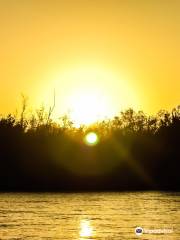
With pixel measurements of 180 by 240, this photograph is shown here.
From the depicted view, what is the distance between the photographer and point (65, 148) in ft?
350

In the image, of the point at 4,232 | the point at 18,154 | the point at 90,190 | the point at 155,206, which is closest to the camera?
the point at 4,232

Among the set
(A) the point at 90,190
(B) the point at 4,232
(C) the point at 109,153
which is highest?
(C) the point at 109,153

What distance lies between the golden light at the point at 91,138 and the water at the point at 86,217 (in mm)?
35145

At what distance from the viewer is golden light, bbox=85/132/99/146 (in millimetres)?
109488

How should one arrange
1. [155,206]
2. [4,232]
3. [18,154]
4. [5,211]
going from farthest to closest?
[18,154] → [155,206] → [5,211] → [4,232]

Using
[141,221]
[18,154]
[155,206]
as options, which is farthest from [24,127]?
[141,221]

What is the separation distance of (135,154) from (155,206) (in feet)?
146

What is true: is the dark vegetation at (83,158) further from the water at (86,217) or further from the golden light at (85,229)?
the golden light at (85,229)

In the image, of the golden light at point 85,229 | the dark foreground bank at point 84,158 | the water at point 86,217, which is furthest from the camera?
the dark foreground bank at point 84,158

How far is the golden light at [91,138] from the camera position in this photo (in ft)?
359

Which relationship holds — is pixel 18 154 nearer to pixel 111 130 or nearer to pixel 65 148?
pixel 65 148

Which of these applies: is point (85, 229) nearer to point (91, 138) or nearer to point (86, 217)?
point (86, 217)

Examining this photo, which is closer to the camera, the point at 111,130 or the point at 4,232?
the point at 4,232

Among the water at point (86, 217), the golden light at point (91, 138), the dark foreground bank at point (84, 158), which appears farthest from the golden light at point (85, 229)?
the golden light at point (91, 138)
